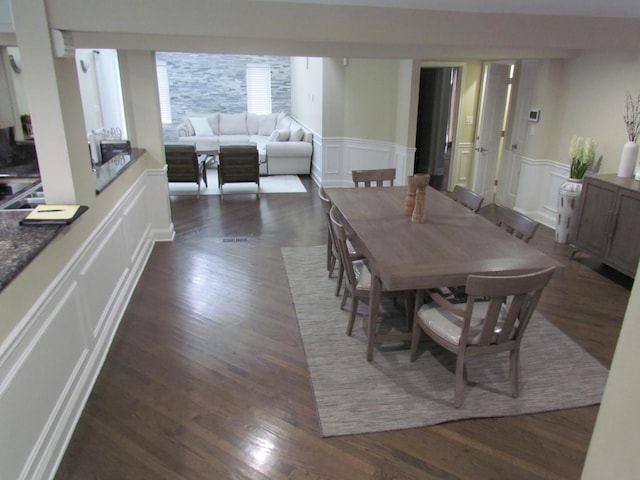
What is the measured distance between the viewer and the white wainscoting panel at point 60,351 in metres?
1.85

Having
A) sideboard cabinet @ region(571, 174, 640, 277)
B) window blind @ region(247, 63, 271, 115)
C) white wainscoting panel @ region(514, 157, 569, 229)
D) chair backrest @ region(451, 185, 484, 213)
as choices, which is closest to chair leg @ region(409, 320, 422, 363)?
chair backrest @ region(451, 185, 484, 213)

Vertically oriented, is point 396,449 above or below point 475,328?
below

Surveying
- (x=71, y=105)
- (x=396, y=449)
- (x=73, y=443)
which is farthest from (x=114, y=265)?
(x=396, y=449)

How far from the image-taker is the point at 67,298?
8.09 feet

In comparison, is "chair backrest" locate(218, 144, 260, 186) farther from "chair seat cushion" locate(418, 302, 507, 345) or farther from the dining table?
"chair seat cushion" locate(418, 302, 507, 345)

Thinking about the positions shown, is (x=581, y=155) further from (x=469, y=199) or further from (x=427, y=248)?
(x=427, y=248)

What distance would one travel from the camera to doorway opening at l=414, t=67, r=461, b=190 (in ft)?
25.4

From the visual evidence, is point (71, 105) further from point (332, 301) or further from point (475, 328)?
point (475, 328)

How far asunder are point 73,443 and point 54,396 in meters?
0.29

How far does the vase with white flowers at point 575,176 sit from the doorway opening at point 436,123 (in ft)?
8.72

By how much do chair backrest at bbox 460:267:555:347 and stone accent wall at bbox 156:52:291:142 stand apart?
9.52 metres

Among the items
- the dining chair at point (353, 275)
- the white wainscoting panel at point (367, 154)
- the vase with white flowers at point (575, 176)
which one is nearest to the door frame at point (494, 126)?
the white wainscoting panel at point (367, 154)

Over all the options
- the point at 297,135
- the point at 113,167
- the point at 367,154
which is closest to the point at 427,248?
the point at 113,167

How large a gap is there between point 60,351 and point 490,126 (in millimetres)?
5855
